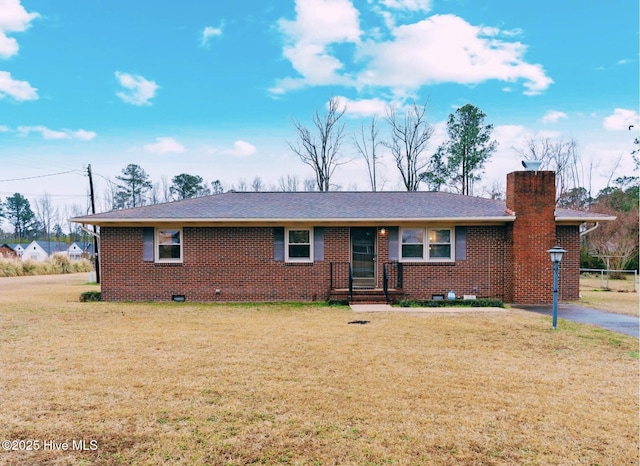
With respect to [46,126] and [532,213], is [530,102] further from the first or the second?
[46,126]

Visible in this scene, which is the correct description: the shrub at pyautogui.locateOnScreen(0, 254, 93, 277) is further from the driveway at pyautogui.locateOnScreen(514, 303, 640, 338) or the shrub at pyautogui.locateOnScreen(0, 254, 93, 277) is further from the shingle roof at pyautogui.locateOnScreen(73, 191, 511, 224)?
the driveway at pyautogui.locateOnScreen(514, 303, 640, 338)

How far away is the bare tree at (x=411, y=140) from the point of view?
31984 mm

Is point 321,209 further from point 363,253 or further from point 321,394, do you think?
point 321,394

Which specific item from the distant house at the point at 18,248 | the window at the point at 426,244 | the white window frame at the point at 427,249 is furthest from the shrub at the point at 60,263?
the distant house at the point at 18,248

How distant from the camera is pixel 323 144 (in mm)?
32844

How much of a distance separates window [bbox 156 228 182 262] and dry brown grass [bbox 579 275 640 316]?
12.4 m

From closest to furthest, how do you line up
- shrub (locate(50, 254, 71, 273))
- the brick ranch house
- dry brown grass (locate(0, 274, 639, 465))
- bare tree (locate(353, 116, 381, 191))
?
1. dry brown grass (locate(0, 274, 639, 465))
2. the brick ranch house
3. shrub (locate(50, 254, 71, 273))
4. bare tree (locate(353, 116, 381, 191))

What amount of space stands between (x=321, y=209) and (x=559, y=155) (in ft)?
95.3

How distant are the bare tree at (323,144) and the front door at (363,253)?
66.5 ft

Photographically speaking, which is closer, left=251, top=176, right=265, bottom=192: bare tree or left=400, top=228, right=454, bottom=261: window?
left=400, top=228, right=454, bottom=261: window

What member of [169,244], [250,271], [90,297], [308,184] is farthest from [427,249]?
[308,184]

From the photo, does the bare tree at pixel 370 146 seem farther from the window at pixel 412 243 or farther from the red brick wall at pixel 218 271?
the red brick wall at pixel 218 271

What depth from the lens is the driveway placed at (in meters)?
8.38

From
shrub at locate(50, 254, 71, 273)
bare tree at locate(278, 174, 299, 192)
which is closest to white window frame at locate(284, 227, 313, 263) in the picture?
shrub at locate(50, 254, 71, 273)
